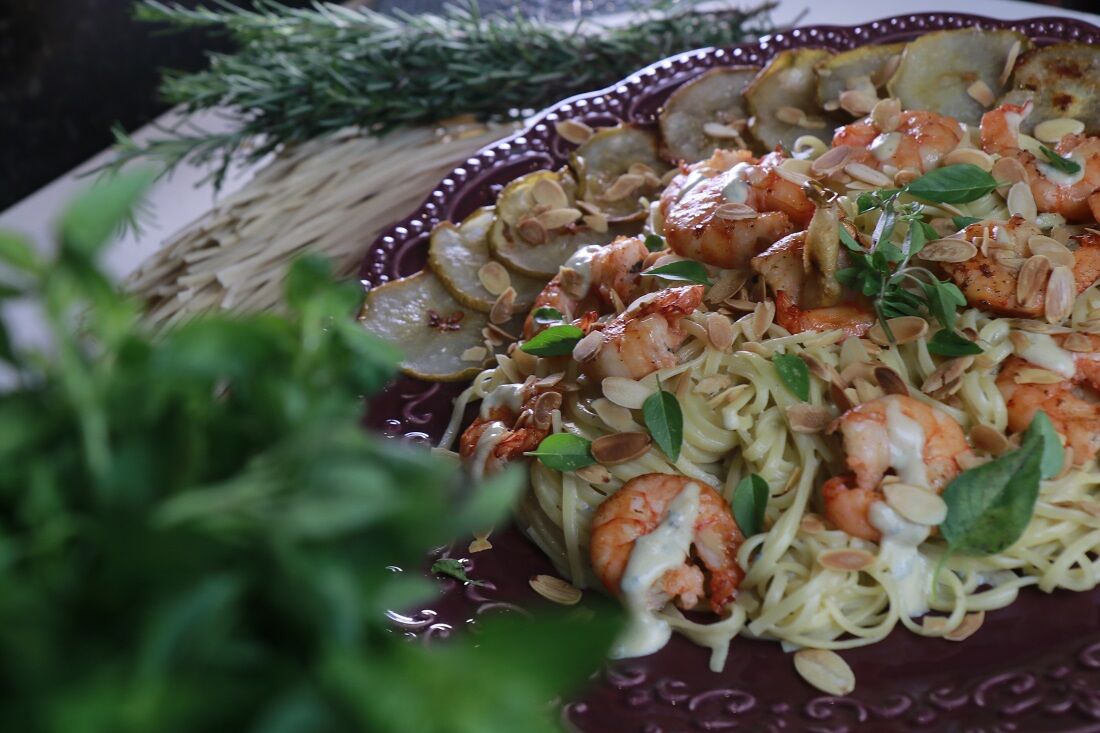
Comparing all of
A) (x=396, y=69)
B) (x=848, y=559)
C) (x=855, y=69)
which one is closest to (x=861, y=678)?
(x=848, y=559)

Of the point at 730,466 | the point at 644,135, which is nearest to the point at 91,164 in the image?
the point at 644,135

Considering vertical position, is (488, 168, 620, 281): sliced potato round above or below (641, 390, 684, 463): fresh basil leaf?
above

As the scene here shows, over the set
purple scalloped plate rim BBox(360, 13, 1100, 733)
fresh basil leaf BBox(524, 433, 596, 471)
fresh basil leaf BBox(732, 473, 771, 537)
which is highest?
fresh basil leaf BBox(524, 433, 596, 471)

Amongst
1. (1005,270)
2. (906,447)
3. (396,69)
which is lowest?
(906,447)

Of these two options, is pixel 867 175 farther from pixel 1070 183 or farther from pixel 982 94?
pixel 982 94

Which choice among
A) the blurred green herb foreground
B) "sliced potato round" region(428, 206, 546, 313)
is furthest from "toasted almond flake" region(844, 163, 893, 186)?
the blurred green herb foreground

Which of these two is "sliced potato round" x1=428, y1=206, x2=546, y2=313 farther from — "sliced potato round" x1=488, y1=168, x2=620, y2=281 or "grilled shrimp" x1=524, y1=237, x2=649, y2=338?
"grilled shrimp" x1=524, y1=237, x2=649, y2=338
